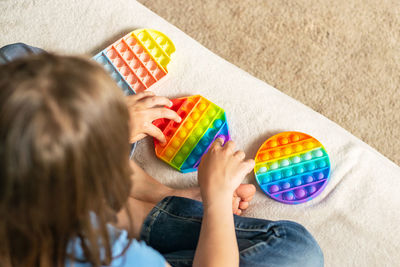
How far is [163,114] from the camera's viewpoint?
69 cm

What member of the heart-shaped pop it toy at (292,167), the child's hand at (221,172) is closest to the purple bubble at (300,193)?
the heart-shaped pop it toy at (292,167)

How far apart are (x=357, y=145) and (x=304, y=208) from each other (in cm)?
15

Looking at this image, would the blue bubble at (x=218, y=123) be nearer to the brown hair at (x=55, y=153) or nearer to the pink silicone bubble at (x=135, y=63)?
the pink silicone bubble at (x=135, y=63)

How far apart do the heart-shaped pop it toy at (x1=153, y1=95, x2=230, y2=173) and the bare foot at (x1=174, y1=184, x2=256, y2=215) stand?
45 mm

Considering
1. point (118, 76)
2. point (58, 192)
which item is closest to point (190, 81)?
point (118, 76)

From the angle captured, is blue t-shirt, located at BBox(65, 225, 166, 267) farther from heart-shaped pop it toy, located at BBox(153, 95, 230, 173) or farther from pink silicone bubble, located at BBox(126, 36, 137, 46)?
pink silicone bubble, located at BBox(126, 36, 137, 46)

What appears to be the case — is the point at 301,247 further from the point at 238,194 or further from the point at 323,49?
the point at 323,49

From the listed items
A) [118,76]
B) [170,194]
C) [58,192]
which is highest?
[58,192]

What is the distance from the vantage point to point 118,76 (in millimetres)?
762

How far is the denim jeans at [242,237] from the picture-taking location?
566 mm

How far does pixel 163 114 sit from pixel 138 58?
15 cm

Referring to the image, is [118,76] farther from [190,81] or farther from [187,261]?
[187,261]

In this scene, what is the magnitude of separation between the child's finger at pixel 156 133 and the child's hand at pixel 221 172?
113mm

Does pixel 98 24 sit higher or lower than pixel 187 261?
higher
